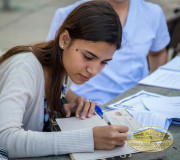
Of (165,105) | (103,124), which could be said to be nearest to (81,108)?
(103,124)

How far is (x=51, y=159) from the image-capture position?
1.00 metres

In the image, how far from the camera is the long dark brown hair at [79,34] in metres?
1.22

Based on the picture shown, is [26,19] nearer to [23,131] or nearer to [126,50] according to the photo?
[126,50]

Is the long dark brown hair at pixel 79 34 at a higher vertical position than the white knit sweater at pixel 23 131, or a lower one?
higher

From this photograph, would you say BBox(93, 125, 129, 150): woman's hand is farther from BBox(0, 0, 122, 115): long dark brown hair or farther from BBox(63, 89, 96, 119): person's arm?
BBox(0, 0, 122, 115): long dark brown hair

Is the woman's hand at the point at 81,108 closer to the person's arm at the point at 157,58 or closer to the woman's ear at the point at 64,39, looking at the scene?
the woman's ear at the point at 64,39

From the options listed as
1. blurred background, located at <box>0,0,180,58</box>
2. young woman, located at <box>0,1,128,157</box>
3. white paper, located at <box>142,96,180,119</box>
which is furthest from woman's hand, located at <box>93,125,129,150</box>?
blurred background, located at <box>0,0,180,58</box>

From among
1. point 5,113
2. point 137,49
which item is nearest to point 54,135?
point 5,113

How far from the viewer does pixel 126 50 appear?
6.55 feet

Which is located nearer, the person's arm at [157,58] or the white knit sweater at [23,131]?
the white knit sweater at [23,131]

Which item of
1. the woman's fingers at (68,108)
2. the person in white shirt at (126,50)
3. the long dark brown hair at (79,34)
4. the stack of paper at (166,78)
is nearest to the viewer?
the long dark brown hair at (79,34)

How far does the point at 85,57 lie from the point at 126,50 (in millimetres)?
798

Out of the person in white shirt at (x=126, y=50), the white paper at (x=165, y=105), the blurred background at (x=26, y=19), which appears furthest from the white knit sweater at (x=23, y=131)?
the blurred background at (x=26, y=19)

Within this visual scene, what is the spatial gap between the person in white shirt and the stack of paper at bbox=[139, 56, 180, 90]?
21cm
